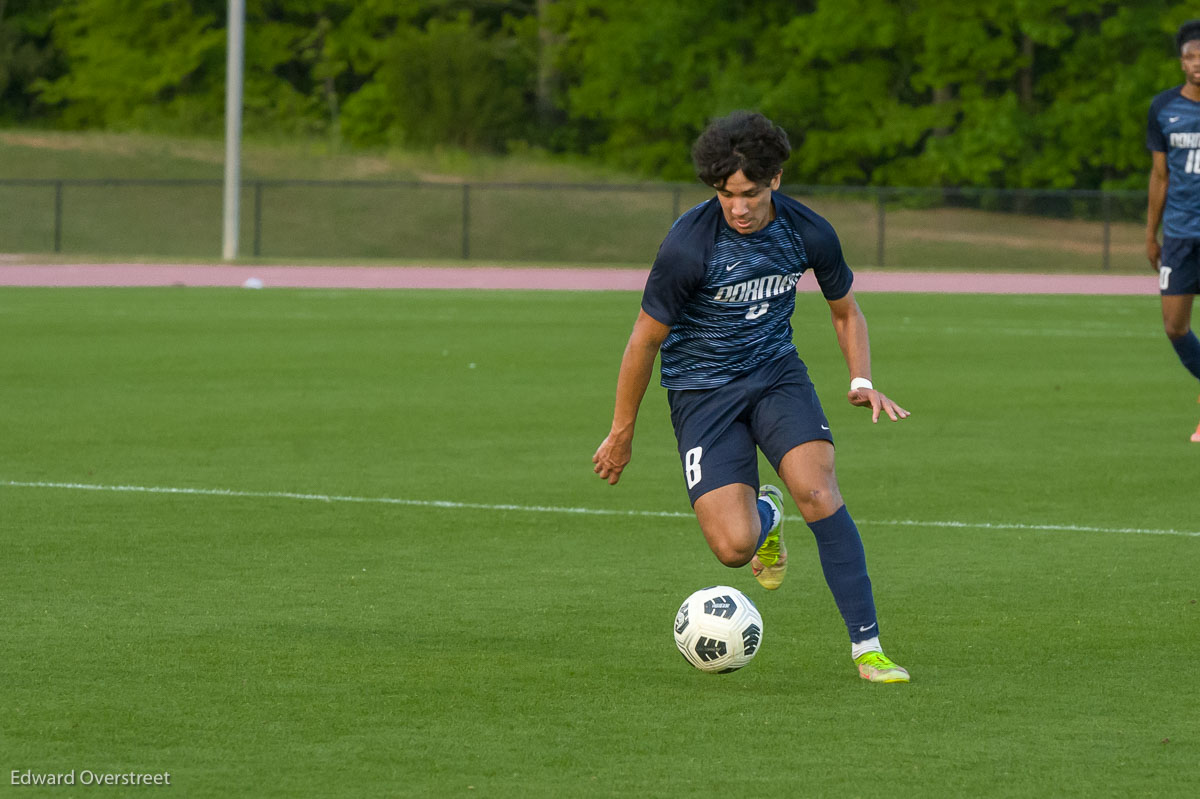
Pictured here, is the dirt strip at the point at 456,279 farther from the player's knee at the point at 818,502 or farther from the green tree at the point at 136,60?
the green tree at the point at 136,60

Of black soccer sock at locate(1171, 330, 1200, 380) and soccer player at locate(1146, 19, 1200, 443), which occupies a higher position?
soccer player at locate(1146, 19, 1200, 443)

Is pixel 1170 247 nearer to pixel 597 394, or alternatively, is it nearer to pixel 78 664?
pixel 597 394

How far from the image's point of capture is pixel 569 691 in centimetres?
569

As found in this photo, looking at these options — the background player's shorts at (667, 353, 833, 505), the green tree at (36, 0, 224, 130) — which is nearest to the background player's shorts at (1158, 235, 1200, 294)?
the background player's shorts at (667, 353, 833, 505)

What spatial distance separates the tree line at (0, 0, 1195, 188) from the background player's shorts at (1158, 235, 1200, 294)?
38.5m

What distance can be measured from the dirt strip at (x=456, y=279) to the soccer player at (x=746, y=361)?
24591 millimetres

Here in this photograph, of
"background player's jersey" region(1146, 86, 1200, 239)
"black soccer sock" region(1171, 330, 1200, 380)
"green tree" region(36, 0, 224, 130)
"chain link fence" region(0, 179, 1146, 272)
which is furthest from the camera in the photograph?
"green tree" region(36, 0, 224, 130)

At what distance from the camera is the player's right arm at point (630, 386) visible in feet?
19.3

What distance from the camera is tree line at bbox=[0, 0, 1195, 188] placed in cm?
5019

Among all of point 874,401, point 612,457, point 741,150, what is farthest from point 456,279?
point 741,150

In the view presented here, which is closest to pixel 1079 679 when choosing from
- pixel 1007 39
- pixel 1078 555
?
pixel 1078 555

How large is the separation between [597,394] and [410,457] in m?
3.72

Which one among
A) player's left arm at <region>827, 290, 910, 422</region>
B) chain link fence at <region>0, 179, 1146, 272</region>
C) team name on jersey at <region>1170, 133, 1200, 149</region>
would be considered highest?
team name on jersey at <region>1170, 133, 1200, 149</region>

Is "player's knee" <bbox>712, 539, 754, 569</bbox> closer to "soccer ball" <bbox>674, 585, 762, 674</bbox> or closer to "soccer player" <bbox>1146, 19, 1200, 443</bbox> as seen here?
"soccer ball" <bbox>674, 585, 762, 674</bbox>
